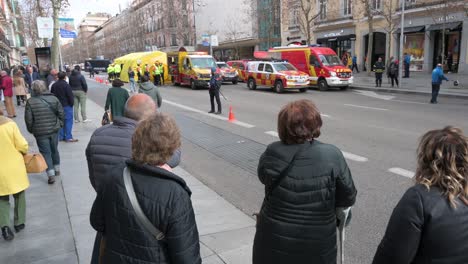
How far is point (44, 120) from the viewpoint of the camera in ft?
19.7

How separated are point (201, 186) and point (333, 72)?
15831 mm

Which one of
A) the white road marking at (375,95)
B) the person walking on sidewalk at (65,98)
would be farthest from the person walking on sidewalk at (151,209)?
the white road marking at (375,95)

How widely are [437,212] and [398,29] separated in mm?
30299

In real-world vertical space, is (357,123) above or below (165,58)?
below

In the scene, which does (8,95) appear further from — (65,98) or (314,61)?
(314,61)

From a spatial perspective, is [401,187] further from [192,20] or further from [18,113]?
[192,20]

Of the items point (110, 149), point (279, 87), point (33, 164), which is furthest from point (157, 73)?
point (110, 149)

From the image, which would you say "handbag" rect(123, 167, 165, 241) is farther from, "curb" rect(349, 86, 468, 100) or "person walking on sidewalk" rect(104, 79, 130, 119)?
"curb" rect(349, 86, 468, 100)

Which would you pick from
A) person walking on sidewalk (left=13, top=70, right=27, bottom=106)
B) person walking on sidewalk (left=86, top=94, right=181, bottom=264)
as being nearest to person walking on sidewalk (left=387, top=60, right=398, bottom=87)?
person walking on sidewalk (left=13, top=70, right=27, bottom=106)

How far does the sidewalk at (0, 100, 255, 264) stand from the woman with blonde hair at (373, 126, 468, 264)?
215cm

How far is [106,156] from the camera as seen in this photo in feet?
9.53

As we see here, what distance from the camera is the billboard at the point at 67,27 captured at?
57.3 ft

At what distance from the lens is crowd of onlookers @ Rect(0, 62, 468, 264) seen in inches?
65.5

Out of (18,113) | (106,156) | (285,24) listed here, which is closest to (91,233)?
(106,156)
